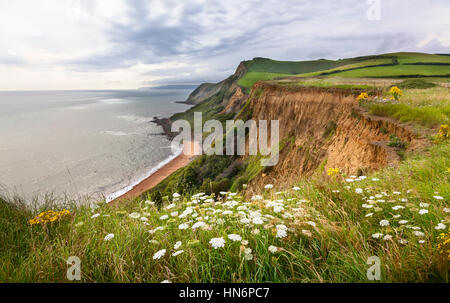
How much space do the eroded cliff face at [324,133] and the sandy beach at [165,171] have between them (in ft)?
70.5

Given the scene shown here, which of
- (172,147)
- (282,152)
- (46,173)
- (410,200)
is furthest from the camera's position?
(172,147)

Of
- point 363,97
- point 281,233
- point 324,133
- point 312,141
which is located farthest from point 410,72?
point 281,233

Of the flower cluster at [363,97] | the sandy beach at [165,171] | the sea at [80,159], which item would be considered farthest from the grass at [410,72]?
the sea at [80,159]

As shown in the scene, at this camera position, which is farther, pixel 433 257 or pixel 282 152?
pixel 282 152

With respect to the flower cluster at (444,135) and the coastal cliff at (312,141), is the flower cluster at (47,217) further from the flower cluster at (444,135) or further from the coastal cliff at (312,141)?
the flower cluster at (444,135)

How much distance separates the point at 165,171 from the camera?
1822 inches

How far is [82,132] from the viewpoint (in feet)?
302

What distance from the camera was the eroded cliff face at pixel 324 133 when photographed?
10240 mm

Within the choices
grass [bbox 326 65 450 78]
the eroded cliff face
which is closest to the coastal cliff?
the eroded cliff face

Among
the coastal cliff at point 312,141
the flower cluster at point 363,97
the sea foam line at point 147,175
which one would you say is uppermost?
the flower cluster at point 363,97

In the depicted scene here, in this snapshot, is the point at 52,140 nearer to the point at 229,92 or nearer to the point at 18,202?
the point at 229,92

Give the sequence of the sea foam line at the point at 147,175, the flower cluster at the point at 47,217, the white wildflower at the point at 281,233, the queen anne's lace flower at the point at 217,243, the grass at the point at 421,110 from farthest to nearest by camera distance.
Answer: the sea foam line at the point at 147,175 → the grass at the point at 421,110 → the flower cluster at the point at 47,217 → the white wildflower at the point at 281,233 → the queen anne's lace flower at the point at 217,243
